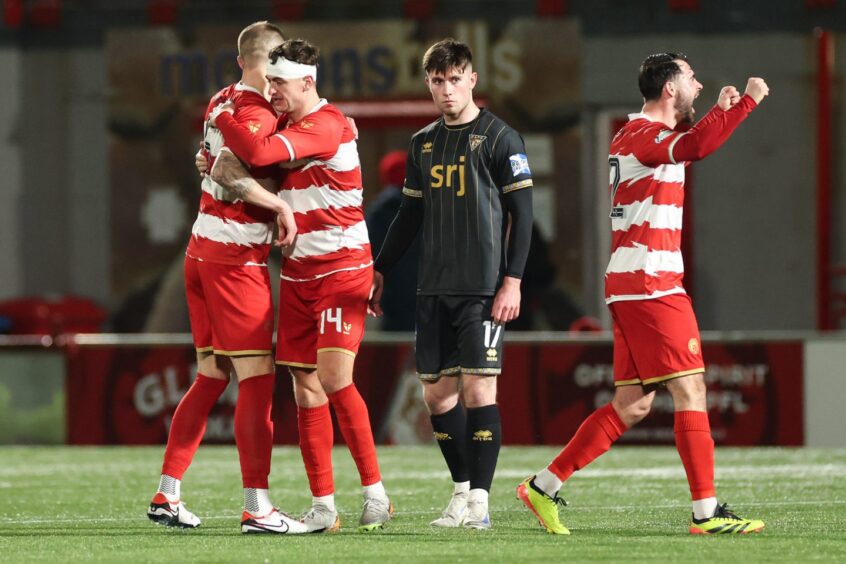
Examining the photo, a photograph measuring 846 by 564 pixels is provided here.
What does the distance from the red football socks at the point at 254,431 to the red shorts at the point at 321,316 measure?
0.15 meters

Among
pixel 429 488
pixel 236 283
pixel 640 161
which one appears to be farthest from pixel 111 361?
pixel 640 161

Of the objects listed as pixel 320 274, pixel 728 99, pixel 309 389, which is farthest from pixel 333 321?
pixel 728 99

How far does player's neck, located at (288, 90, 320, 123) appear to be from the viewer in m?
6.66

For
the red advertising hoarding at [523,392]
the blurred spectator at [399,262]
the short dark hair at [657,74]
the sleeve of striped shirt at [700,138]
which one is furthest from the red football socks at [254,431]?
the red advertising hoarding at [523,392]

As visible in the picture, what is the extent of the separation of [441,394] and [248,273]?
3.00 ft

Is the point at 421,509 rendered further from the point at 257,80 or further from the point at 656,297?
the point at 257,80

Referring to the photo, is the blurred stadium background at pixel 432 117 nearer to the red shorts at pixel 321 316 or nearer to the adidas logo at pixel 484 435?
the adidas logo at pixel 484 435

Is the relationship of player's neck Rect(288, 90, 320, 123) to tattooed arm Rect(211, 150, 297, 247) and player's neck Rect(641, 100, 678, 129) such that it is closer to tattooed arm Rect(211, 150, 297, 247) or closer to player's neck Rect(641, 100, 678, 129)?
tattooed arm Rect(211, 150, 297, 247)

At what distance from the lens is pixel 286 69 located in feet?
21.6

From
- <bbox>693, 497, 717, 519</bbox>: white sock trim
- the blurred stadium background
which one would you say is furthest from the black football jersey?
the blurred stadium background

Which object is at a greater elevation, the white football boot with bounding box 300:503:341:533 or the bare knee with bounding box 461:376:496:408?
the bare knee with bounding box 461:376:496:408

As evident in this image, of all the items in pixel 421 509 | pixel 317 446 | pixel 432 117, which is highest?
pixel 432 117

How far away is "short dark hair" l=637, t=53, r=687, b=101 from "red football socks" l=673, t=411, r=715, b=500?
4.03 ft

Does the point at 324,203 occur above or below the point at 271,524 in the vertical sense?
above
